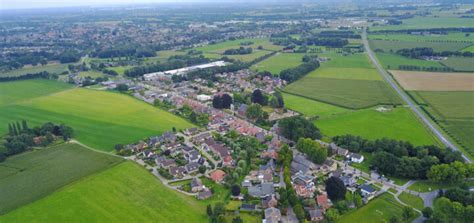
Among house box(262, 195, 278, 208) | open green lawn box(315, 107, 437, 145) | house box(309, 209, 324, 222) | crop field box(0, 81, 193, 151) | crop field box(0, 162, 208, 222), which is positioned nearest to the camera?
house box(309, 209, 324, 222)

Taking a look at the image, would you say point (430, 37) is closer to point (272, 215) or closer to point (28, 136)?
point (272, 215)

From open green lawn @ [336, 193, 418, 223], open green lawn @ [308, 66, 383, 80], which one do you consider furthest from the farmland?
open green lawn @ [336, 193, 418, 223]

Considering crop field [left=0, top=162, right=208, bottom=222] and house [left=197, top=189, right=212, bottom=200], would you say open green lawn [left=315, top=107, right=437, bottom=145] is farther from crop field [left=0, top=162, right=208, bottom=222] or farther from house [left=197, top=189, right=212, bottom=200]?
crop field [left=0, top=162, right=208, bottom=222]

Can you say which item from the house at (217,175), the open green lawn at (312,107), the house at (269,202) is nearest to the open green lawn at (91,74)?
the open green lawn at (312,107)

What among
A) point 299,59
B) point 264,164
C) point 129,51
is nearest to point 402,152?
point 264,164

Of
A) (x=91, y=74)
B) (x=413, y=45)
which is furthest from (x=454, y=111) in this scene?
(x=91, y=74)

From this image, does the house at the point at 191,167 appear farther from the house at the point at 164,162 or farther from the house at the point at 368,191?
the house at the point at 368,191

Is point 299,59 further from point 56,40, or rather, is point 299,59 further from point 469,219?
point 56,40
